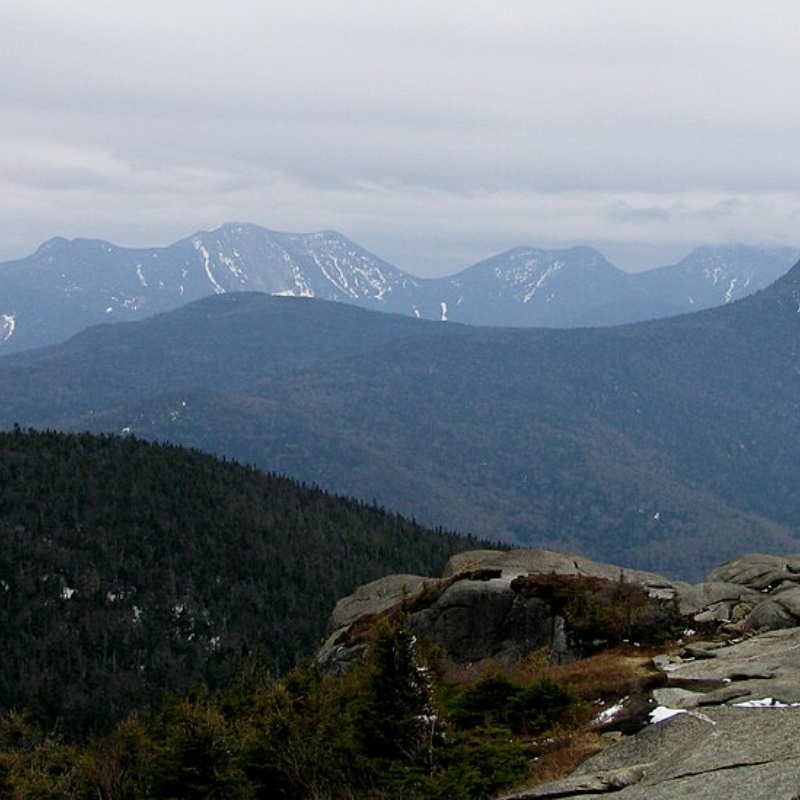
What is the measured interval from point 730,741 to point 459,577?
32317 millimetres

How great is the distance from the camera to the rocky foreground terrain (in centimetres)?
2303

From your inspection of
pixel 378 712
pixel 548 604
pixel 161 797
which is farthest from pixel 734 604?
pixel 161 797

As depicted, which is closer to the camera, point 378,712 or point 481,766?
point 481,766

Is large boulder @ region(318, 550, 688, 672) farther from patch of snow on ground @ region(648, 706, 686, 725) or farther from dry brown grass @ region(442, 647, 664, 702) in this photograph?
patch of snow on ground @ region(648, 706, 686, 725)

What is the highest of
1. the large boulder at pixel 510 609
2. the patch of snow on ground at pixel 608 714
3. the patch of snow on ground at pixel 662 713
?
the patch of snow on ground at pixel 662 713

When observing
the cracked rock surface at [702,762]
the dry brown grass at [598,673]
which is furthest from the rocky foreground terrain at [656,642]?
the dry brown grass at [598,673]

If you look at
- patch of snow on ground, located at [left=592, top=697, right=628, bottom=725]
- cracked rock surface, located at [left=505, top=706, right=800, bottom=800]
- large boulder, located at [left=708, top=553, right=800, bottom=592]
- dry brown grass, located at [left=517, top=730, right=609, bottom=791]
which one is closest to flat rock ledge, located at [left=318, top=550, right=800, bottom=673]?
large boulder, located at [left=708, top=553, right=800, bottom=592]

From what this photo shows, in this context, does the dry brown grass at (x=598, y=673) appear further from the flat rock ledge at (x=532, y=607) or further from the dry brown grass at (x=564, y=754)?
the dry brown grass at (x=564, y=754)

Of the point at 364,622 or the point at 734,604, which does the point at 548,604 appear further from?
the point at 364,622

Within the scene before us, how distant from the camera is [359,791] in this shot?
2908 cm

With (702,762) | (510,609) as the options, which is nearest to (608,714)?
(702,762)

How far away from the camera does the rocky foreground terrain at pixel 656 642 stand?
2303cm

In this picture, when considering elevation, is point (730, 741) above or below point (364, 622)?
above

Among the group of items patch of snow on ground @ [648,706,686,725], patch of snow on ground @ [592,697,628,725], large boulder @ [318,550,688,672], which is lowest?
large boulder @ [318,550,688,672]
